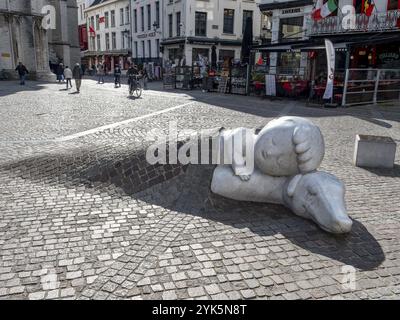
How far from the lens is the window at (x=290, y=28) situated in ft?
88.0

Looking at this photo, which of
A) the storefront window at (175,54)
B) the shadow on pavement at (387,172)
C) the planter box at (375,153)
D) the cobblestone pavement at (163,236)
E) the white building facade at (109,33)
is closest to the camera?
the cobblestone pavement at (163,236)

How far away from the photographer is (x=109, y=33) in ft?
178

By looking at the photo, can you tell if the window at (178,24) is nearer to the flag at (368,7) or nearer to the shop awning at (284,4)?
the shop awning at (284,4)

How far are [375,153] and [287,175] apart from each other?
322cm

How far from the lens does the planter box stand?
6.91m

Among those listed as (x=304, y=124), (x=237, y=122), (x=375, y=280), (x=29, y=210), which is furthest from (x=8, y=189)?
(x=237, y=122)

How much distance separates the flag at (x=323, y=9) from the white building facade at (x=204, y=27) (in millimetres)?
13681

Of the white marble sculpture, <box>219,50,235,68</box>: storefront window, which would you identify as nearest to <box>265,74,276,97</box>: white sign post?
the white marble sculpture

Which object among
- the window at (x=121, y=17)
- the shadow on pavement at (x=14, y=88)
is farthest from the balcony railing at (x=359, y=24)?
the window at (x=121, y=17)

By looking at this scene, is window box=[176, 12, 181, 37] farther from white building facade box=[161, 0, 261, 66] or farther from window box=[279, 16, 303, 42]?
window box=[279, 16, 303, 42]

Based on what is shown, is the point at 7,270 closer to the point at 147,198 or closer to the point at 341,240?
the point at 147,198

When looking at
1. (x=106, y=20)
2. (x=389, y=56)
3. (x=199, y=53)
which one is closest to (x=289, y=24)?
(x=389, y=56)

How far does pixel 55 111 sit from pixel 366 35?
17.1 meters

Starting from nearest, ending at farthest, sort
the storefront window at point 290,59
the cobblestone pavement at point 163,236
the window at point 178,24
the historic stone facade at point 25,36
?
1. the cobblestone pavement at point 163,236
2. the storefront window at point 290,59
3. the historic stone facade at point 25,36
4. the window at point 178,24
